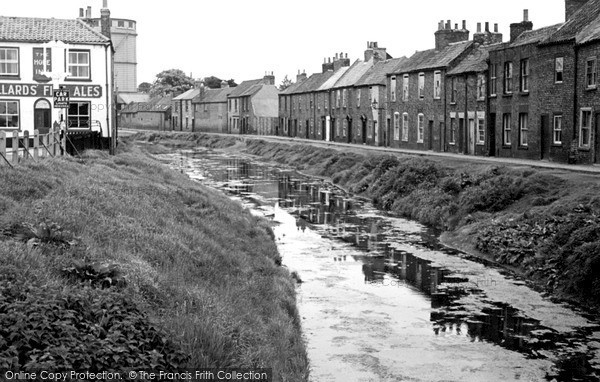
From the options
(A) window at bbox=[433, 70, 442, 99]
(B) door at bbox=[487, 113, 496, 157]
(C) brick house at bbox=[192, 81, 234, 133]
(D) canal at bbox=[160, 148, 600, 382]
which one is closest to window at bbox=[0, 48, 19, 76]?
(D) canal at bbox=[160, 148, 600, 382]

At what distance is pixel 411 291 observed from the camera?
20.5m

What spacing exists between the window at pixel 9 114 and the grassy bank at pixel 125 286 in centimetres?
2093

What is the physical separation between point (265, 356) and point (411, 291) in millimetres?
9476

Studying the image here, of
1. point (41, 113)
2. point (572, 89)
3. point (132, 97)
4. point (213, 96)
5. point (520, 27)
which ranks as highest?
point (132, 97)

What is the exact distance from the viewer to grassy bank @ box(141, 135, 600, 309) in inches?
809

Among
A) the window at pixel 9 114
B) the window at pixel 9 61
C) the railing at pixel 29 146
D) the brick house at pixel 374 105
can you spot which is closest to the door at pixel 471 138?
the brick house at pixel 374 105

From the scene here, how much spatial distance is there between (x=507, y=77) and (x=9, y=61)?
91.3ft

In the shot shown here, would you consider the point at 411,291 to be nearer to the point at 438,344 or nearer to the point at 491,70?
the point at 438,344

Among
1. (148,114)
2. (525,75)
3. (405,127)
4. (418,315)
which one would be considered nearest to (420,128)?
(405,127)

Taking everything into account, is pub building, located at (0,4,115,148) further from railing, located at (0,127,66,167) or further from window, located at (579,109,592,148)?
window, located at (579,109,592,148)

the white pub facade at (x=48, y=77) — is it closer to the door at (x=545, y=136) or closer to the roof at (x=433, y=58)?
the door at (x=545, y=136)

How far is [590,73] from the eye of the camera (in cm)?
3406

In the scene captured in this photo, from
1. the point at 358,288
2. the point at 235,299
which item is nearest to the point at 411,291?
the point at 358,288

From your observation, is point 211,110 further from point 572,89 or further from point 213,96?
point 572,89
